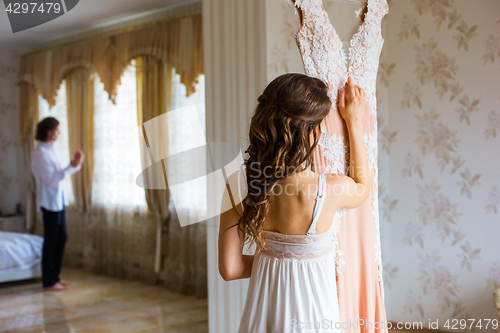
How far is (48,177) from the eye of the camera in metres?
4.67

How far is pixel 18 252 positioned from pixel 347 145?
4.54 m

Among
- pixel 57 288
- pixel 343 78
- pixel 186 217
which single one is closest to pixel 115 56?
pixel 186 217

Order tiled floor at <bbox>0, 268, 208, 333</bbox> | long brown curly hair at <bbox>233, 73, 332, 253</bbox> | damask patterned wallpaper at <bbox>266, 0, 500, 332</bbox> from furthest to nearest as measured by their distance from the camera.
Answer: tiled floor at <bbox>0, 268, 208, 333</bbox>, damask patterned wallpaper at <bbox>266, 0, 500, 332</bbox>, long brown curly hair at <bbox>233, 73, 332, 253</bbox>

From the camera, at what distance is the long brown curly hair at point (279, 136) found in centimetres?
125

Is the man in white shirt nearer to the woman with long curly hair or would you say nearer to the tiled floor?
the tiled floor

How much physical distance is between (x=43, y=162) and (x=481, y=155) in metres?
3.95

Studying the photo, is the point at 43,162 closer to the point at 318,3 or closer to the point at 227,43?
the point at 227,43

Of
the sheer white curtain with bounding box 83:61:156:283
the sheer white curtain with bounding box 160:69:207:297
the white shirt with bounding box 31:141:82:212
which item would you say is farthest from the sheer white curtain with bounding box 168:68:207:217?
the white shirt with bounding box 31:141:82:212

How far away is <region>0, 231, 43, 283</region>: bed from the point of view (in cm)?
492

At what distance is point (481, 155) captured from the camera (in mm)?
3010

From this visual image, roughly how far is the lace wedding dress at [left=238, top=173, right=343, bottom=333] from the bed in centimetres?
438

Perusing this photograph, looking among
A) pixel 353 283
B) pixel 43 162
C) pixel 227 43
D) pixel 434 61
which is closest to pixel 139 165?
pixel 43 162

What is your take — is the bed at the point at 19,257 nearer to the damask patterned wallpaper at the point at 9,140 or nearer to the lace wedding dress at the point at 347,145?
the damask patterned wallpaper at the point at 9,140

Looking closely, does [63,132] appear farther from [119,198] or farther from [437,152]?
[437,152]
